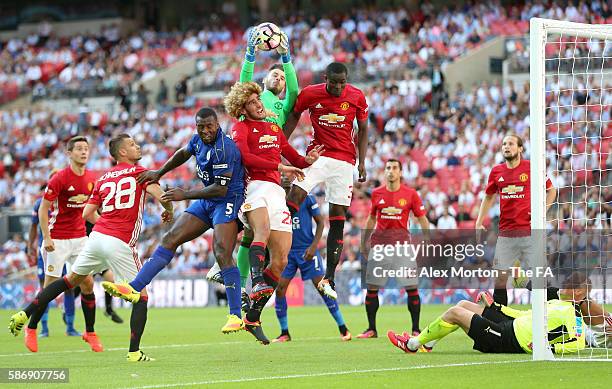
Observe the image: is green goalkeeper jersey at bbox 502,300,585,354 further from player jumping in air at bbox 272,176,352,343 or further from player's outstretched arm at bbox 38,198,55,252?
player's outstretched arm at bbox 38,198,55,252

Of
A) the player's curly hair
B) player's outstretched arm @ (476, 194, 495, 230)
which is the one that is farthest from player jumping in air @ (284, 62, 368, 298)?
player's outstretched arm @ (476, 194, 495, 230)

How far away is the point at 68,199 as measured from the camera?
15.0 metres

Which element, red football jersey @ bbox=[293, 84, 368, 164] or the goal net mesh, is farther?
red football jersey @ bbox=[293, 84, 368, 164]

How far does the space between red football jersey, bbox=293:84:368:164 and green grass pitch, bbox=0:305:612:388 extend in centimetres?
247

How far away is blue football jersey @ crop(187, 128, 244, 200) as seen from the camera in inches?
445

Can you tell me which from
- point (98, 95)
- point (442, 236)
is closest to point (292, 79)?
point (442, 236)

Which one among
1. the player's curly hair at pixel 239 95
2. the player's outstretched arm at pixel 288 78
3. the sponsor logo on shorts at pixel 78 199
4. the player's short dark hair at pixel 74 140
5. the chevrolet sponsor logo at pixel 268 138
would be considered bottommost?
the sponsor logo on shorts at pixel 78 199

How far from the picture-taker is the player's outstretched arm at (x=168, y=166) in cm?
1151

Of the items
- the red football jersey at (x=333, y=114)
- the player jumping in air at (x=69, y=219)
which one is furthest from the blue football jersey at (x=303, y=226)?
the player jumping in air at (x=69, y=219)

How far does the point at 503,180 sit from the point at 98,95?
28155mm

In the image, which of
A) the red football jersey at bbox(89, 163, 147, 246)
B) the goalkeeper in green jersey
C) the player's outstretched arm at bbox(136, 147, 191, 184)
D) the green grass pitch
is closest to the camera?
the green grass pitch

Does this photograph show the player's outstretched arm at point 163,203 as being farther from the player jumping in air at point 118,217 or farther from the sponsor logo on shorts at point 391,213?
the sponsor logo on shorts at point 391,213

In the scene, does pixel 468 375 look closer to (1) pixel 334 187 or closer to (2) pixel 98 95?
(1) pixel 334 187

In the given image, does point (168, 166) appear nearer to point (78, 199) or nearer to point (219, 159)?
point (219, 159)
